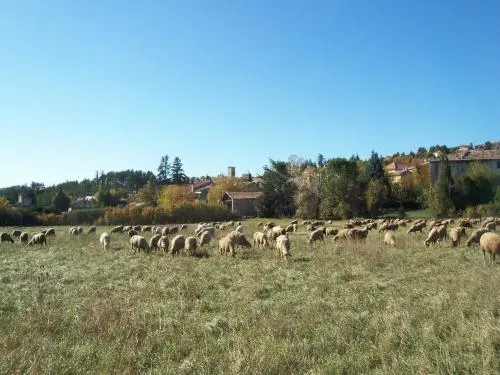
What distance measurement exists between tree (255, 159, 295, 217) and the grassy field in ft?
186

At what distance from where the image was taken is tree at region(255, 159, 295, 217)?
75.0 metres

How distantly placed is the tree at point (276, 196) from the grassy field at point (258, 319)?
186 ft

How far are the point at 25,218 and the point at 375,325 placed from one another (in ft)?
226

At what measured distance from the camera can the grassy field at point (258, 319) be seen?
7.29m

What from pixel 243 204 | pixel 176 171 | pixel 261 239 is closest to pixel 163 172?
pixel 176 171

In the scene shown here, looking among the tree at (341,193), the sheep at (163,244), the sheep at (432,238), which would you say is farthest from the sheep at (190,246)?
the tree at (341,193)

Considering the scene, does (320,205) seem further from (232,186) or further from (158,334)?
(158,334)

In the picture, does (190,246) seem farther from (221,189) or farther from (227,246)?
(221,189)

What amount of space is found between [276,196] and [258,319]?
6584 centimetres

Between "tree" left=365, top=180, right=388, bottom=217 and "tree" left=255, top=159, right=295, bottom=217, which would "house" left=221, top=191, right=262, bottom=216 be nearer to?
"tree" left=255, top=159, right=295, bottom=217

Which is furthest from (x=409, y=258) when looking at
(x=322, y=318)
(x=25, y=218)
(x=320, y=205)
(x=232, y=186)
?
(x=232, y=186)

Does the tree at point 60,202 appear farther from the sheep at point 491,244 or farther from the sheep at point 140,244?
the sheep at point 491,244

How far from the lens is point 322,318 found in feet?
31.9

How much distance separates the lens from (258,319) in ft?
31.8
